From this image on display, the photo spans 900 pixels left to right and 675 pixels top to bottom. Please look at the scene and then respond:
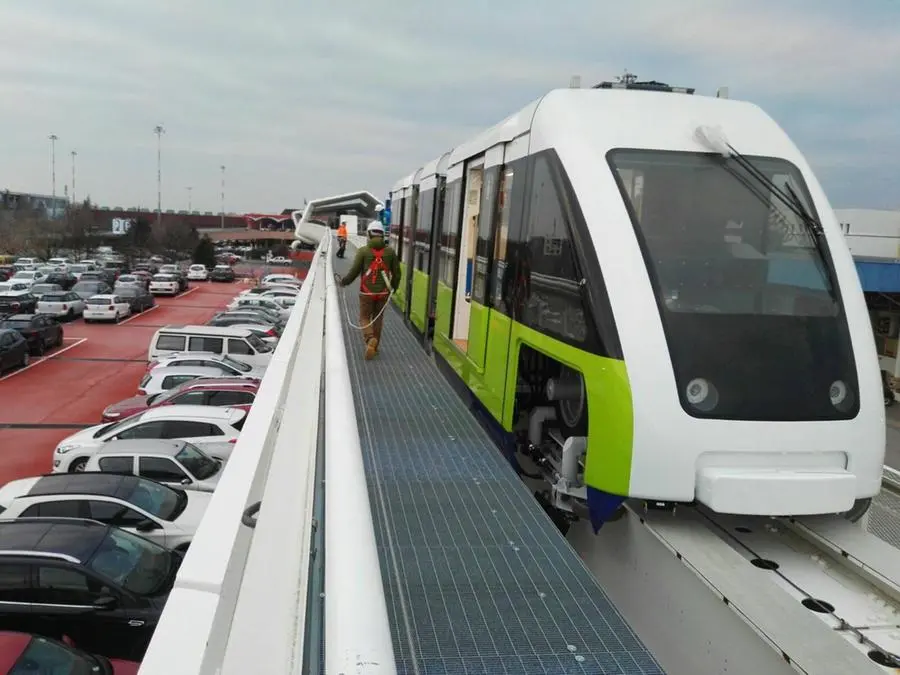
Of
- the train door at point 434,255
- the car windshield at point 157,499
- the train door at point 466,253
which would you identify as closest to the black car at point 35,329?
the car windshield at point 157,499

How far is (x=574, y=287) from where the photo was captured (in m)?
4.81

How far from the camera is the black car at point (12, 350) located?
81.5 feet

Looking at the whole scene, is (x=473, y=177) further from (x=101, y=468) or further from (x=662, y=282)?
(x=101, y=468)

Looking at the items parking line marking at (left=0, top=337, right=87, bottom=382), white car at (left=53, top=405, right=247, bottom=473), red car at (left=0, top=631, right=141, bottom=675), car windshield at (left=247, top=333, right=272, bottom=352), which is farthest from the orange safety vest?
parking line marking at (left=0, top=337, right=87, bottom=382)

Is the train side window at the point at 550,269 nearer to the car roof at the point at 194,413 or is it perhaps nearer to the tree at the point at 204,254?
the car roof at the point at 194,413

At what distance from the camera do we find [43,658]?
6938mm

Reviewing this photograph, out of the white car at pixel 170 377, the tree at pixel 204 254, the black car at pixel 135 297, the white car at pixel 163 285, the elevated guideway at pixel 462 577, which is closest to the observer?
the elevated guideway at pixel 462 577

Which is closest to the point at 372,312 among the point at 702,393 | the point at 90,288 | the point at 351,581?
the point at 702,393

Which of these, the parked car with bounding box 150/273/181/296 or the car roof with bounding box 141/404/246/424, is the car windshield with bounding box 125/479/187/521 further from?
the parked car with bounding box 150/273/181/296

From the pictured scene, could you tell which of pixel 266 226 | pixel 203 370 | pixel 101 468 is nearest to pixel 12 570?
pixel 101 468

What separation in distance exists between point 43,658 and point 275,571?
232 inches

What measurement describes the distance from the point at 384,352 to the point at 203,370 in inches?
430

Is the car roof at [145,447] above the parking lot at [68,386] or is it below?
above

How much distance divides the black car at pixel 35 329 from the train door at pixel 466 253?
24138 mm
